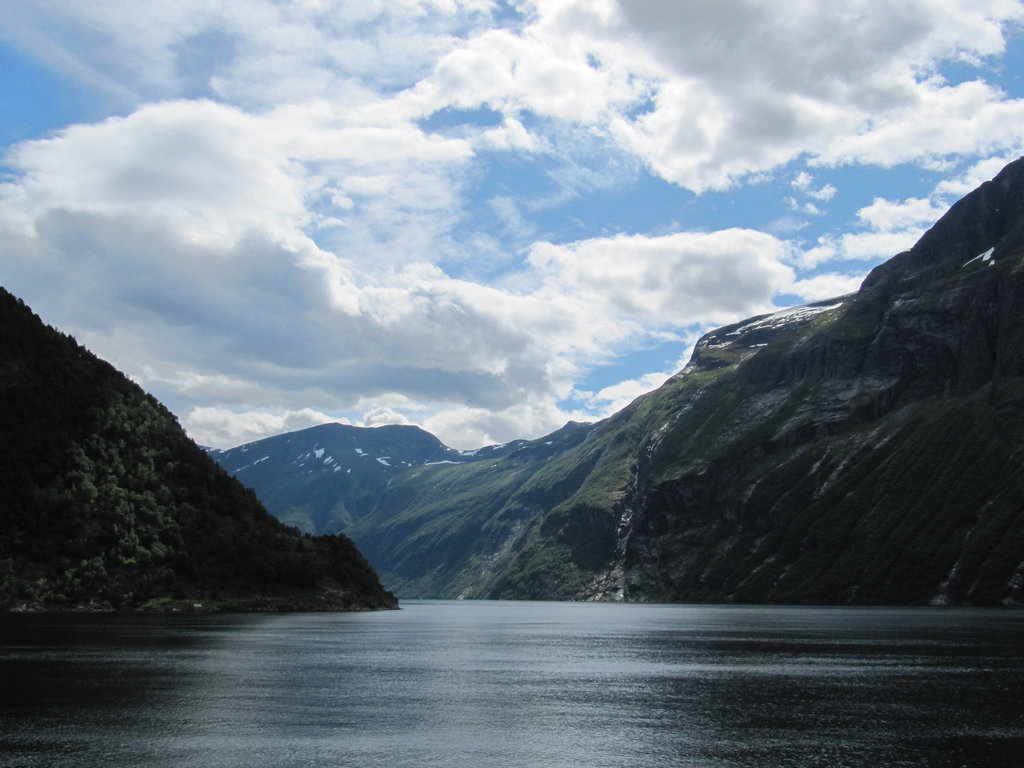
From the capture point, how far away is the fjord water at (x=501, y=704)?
49.0 metres

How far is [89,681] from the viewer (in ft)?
244

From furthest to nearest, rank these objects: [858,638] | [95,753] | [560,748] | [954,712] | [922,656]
Answer: [858,638] → [922,656] → [954,712] → [560,748] → [95,753]

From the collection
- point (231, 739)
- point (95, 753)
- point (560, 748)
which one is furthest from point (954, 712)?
point (95, 753)

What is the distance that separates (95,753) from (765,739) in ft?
136

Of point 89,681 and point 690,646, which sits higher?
point 89,681

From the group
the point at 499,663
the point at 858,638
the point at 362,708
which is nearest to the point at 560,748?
the point at 362,708

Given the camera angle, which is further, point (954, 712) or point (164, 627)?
point (164, 627)

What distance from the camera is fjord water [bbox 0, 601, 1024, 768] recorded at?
49.0 meters

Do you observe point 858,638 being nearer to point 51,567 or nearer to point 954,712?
point 954,712

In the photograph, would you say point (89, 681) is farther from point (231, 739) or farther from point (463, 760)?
point (463, 760)

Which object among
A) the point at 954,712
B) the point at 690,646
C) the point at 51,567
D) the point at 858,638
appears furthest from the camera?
the point at 51,567

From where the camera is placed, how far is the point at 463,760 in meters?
48.0

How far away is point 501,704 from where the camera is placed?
226ft

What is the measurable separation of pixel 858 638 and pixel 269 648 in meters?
97.1
